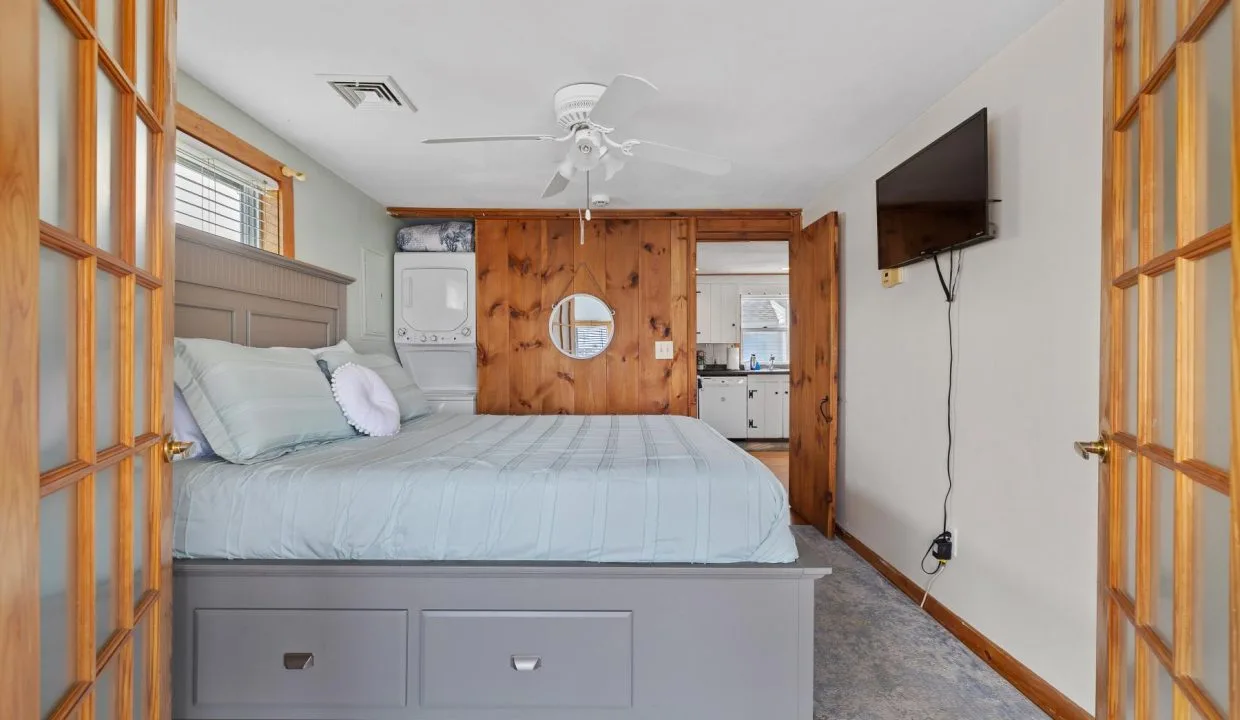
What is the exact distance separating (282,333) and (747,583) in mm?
2348

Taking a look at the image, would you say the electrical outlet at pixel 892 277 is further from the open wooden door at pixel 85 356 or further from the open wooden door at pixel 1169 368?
the open wooden door at pixel 85 356

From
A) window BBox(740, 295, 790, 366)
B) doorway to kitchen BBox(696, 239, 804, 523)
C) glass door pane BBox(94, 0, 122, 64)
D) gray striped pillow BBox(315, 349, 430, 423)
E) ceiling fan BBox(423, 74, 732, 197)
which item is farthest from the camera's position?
window BBox(740, 295, 790, 366)

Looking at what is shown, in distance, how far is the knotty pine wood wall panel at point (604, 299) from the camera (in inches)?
156

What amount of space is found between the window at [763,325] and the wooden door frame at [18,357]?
6.69 metres

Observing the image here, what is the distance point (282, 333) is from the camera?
2480mm

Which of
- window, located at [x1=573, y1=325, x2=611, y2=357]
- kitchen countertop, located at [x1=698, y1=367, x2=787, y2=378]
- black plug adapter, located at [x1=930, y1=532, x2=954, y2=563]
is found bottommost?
black plug adapter, located at [x1=930, y1=532, x2=954, y2=563]

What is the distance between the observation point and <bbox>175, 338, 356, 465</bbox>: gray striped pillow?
158cm

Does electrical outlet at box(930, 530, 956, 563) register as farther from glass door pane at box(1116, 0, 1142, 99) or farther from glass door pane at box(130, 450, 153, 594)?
glass door pane at box(130, 450, 153, 594)

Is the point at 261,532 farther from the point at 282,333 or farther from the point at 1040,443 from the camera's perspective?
the point at 1040,443

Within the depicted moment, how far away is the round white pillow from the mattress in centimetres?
52

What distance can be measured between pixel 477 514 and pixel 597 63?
157cm

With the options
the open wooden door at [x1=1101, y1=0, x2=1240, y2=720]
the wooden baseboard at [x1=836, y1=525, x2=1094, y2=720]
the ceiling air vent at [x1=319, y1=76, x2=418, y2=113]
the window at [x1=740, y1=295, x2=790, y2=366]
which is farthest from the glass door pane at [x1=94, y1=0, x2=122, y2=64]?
the window at [x1=740, y1=295, x2=790, y2=366]

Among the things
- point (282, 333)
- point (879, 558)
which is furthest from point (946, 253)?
point (282, 333)

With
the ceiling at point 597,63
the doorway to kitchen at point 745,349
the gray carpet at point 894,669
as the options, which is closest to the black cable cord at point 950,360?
the gray carpet at point 894,669
